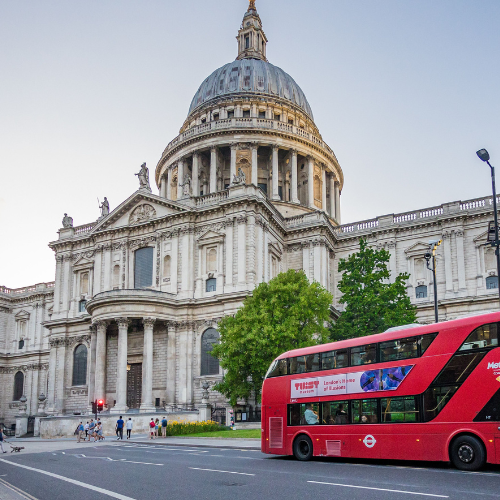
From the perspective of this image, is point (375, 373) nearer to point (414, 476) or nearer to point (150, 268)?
point (414, 476)

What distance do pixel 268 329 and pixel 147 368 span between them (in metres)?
13.6

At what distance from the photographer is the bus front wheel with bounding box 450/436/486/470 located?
15875mm

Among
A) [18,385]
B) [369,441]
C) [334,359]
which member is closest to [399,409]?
[369,441]

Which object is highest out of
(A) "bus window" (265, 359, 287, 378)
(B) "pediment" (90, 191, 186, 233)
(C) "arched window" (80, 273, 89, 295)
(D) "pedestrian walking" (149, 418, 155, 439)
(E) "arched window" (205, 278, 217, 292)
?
(B) "pediment" (90, 191, 186, 233)

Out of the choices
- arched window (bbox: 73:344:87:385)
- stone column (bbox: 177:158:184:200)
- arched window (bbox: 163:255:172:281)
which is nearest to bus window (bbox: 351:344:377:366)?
arched window (bbox: 163:255:172:281)

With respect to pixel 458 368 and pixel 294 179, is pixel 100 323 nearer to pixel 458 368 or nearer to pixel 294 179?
pixel 294 179

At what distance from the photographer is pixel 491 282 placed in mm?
51906

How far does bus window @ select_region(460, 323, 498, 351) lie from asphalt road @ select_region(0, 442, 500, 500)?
10.8 ft

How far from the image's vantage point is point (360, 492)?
12789 millimetres

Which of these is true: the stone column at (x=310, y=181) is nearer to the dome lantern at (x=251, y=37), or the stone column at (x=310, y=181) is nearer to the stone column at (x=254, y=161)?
the stone column at (x=254, y=161)

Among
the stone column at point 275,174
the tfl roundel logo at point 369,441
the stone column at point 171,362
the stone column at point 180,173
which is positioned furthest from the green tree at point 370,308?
the stone column at point 180,173

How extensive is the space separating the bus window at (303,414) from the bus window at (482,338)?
19.5 feet

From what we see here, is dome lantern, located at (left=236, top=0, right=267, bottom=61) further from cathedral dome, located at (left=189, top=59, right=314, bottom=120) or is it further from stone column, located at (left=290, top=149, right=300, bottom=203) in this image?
stone column, located at (left=290, top=149, right=300, bottom=203)

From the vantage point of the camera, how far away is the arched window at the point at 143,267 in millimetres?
54188
